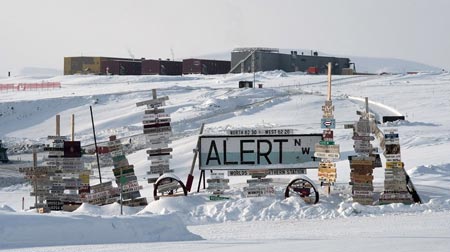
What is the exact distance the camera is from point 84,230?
15.8m

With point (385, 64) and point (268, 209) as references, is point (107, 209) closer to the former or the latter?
point (268, 209)

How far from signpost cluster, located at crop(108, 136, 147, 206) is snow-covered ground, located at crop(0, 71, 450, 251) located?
0.84m

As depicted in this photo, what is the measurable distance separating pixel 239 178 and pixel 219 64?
257 ft

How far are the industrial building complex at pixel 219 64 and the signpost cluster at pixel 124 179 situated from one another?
71.4m

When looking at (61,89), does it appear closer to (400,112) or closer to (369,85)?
(369,85)

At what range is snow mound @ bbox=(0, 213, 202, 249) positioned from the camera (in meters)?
15.4

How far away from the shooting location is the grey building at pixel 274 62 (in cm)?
9769

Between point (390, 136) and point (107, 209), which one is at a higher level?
point (390, 136)

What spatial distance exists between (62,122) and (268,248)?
50.7 meters

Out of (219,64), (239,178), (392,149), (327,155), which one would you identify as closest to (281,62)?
(219,64)

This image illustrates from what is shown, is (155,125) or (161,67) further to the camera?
(161,67)

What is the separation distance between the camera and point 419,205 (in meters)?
21.1

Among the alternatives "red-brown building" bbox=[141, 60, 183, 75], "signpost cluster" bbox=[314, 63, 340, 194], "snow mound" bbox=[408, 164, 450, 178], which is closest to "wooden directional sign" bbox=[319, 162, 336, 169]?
"signpost cluster" bbox=[314, 63, 340, 194]

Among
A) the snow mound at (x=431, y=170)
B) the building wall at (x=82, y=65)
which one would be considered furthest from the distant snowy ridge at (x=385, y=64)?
the snow mound at (x=431, y=170)
